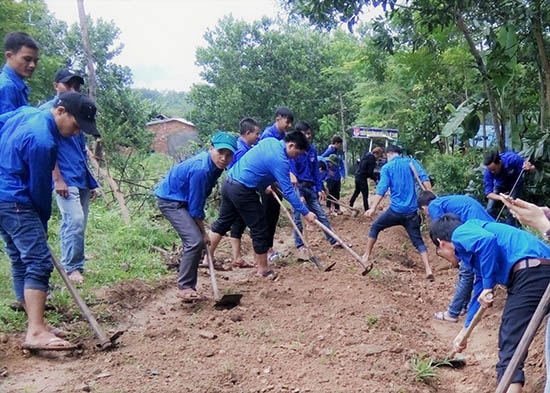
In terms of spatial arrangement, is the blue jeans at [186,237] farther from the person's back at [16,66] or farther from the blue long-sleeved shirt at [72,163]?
the person's back at [16,66]

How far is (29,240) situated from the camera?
3613 millimetres

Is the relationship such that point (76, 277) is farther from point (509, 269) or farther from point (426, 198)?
point (509, 269)

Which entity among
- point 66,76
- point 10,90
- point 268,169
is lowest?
point 268,169

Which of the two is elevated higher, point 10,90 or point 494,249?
point 10,90

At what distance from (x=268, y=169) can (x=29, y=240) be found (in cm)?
265

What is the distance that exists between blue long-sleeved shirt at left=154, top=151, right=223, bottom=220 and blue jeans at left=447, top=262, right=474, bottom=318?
250 cm

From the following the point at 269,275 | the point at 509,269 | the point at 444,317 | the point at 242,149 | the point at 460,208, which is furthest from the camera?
the point at 242,149

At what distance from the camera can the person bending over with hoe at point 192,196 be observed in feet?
15.7

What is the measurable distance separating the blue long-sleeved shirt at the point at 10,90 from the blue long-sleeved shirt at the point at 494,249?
142 inches

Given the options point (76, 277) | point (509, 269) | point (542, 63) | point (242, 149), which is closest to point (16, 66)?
point (76, 277)

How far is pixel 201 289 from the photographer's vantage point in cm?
571

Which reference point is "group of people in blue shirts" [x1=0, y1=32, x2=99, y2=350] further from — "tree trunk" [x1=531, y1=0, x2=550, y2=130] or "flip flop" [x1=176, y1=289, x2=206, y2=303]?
"tree trunk" [x1=531, y1=0, x2=550, y2=130]

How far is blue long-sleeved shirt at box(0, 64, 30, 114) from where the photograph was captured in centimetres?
435

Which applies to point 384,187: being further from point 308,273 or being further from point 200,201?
point 200,201
